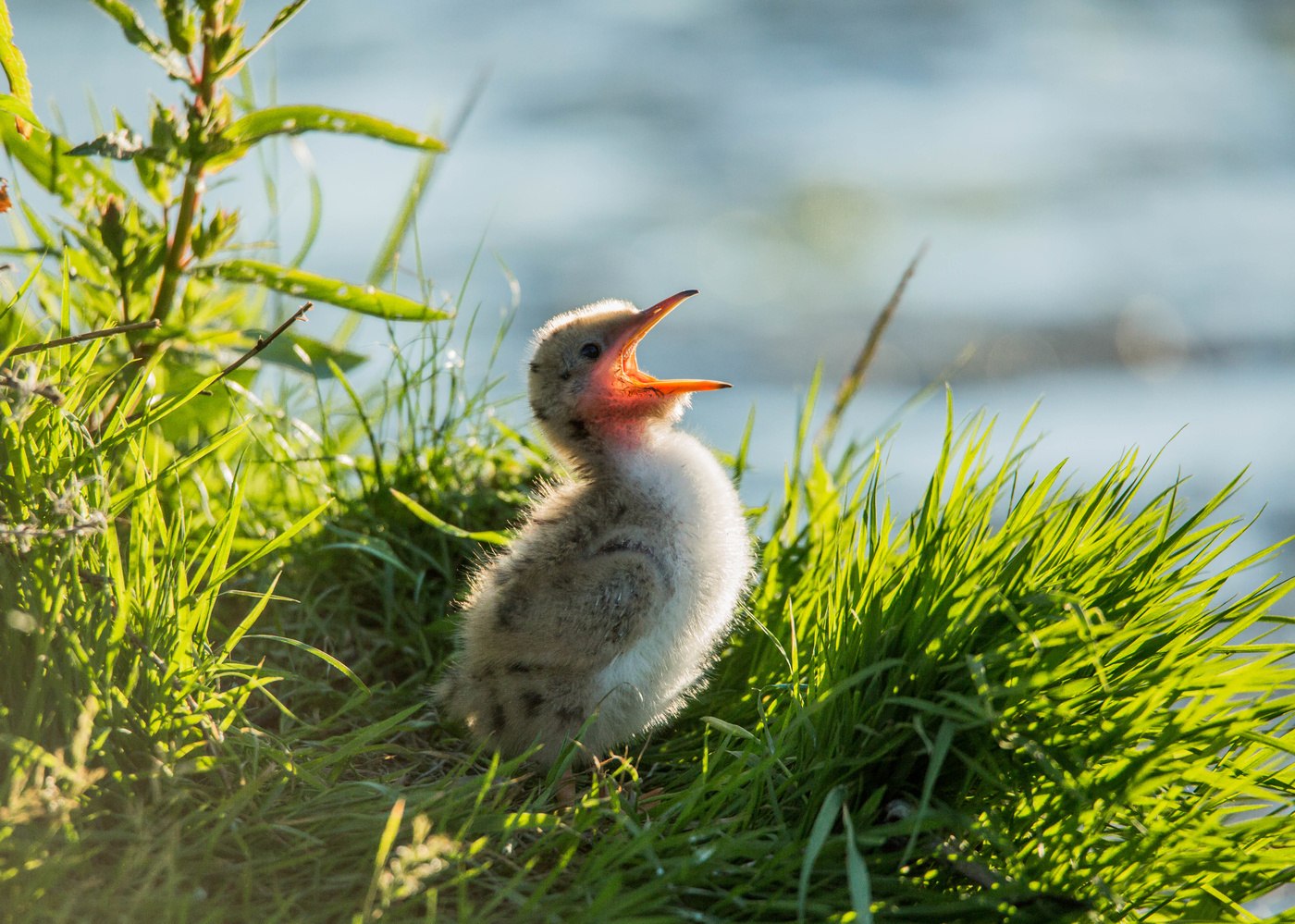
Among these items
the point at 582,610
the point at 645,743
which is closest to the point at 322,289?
the point at 582,610

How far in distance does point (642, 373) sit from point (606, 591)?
0.71m

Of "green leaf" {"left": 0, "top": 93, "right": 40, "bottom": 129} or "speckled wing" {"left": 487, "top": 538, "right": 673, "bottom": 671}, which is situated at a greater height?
"green leaf" {"left": 0, "top": 93, "right": 40, "bottom": 129}

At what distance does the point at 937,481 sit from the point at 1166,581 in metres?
0.50

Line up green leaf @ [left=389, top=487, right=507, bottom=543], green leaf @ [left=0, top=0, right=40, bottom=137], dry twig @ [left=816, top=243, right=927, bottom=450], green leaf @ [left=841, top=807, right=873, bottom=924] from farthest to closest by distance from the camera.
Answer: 1. dry twig @ [left=816, top=243, right=927, bottom=450]
2. green leaf @ [left=389, top=487, right=507, bottom=543]
3. green leaf @ [left=0, top=0, right=40, bottom=137]
4. green leaf @ [left=841, top=807, right=873, bottom=924]

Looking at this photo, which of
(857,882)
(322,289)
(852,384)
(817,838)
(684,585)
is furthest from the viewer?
(852,384)

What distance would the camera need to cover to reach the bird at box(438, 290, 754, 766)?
2.68m

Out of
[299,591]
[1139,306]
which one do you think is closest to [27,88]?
[299,591]

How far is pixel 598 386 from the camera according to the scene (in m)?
3.10

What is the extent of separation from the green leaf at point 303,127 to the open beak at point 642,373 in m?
0.66

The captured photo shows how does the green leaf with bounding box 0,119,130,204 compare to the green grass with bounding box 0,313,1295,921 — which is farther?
the green leaf with bounding box 0,119,130,204

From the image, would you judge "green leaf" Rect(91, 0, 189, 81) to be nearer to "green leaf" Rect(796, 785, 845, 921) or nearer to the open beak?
the open beak

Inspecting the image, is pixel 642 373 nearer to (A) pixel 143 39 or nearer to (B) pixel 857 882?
(A) pixel 143 39

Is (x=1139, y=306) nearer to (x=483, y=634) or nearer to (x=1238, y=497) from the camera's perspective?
(x=1238, y=497)

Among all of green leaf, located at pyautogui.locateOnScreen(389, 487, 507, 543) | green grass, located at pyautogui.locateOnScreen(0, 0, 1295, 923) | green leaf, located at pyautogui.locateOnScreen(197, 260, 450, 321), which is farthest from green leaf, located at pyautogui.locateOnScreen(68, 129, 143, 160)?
green leaf, located at pyautogui.locateOnScreen(389, 487, 507, 543)
